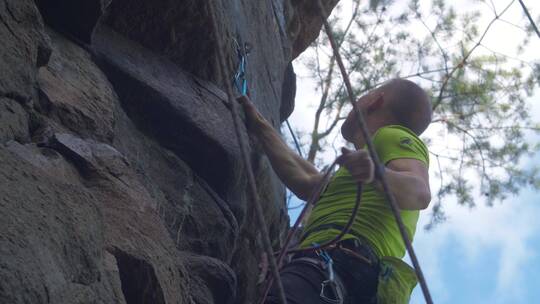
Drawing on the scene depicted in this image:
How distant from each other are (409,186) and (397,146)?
269 mm

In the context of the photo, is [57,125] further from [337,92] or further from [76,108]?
[337,92]

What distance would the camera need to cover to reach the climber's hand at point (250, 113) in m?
3.78

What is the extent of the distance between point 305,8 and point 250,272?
2805 mm

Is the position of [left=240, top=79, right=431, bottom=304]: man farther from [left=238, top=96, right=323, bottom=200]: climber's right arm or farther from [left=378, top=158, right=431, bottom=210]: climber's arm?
[left=238, top=96, right=323, bottom=200]: climber's right arm

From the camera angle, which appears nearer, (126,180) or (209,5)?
(126,180)

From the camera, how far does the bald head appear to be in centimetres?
353

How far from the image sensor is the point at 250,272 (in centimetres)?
383

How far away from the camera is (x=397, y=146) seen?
309 centimetres

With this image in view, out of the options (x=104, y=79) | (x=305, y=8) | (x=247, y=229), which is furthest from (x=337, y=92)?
(x=104, y=79)

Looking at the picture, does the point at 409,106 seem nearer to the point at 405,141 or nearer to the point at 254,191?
the point at 405,141

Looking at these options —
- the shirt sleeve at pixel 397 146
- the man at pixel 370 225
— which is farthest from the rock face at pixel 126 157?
the shirt sleeve at pixel 397 146

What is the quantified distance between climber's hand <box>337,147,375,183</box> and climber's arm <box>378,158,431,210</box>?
0.39 metres

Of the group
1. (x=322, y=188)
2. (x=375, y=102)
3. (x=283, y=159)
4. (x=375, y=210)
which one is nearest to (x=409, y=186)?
(x=375, y=210)

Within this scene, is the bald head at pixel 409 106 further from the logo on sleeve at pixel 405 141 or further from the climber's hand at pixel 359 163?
the climber's hand at pixel 359 163
